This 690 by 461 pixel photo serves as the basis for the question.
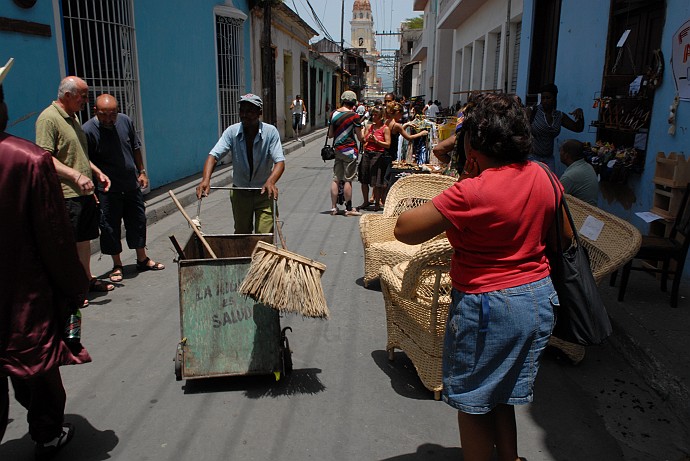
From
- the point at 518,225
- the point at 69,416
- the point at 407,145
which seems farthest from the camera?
the point at 407,145

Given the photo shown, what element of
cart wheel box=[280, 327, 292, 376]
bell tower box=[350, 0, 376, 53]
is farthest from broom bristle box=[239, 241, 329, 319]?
bell tower box=[350, 0, 376, 53]

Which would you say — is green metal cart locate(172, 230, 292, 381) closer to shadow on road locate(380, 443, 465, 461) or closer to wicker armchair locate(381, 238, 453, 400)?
wicker armchair locate(381, 238, 453, 400)

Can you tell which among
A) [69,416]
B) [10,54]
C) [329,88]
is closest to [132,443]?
[69,416]

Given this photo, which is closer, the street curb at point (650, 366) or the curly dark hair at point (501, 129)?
the curly dark hair at point (501, 129)

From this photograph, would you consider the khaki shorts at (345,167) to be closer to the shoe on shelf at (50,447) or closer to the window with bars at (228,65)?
the window with bars at (228,65)

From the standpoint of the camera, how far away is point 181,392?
3328 millimetres

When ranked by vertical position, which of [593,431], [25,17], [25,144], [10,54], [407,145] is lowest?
[593,431]

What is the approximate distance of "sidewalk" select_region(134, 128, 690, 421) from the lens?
331 centimetres

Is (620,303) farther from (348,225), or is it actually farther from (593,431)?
(348,225)

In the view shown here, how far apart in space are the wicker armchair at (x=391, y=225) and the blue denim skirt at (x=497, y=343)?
242cm

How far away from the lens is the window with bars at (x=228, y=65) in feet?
41.4

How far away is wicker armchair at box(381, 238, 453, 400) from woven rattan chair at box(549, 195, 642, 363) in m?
0.88

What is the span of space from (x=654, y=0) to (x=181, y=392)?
595cm

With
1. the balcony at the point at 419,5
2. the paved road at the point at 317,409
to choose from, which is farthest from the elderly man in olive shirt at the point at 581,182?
the balcony at the point at 419,5
